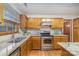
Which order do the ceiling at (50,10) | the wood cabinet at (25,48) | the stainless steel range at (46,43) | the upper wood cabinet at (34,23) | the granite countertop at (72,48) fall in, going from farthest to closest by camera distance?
1. the upper wood cabinet at (34,23)
2. the stainless steel range at (46,43)
3. the ceiling at (50,10)
4. the wood cabinet at (25,48)
5. the granite countertop at (72,48)

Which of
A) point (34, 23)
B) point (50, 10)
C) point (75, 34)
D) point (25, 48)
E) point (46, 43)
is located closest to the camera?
point (25, 48)

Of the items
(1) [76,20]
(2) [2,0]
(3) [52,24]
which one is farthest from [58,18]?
(2) [2,0]

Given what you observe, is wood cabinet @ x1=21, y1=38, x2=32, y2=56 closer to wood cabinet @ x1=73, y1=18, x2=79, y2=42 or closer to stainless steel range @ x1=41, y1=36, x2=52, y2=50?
stainless steel range @ x1=41, y1=36, x2=52, y2=50

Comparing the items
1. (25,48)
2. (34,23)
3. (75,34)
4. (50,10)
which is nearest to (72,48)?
(25,48)

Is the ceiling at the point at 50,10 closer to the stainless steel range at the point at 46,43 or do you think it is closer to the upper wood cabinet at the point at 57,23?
the upper wood cabinet at the point at 57,23

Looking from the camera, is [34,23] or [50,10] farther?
[34,23]

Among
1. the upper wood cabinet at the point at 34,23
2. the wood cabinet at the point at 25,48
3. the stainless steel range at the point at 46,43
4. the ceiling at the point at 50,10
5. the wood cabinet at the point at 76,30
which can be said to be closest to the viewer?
the wood cabinet at the point at 25,48

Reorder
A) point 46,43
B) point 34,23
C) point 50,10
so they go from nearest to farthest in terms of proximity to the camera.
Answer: point 50,10
point 46,43
point 34,23

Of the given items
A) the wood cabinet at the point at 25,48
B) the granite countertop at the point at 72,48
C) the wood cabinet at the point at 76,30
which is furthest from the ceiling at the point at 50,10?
the granite countertop at the point at 72,48

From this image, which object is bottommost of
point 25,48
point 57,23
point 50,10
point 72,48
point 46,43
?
point 46,43

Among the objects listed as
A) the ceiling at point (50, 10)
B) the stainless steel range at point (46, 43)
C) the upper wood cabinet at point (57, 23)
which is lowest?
the stainless steel range at point (46, 43)

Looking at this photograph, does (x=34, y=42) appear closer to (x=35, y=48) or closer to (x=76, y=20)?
(x=35, y=48)

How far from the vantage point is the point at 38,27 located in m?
7.15

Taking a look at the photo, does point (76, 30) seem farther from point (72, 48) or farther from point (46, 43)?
point (72, 48)
